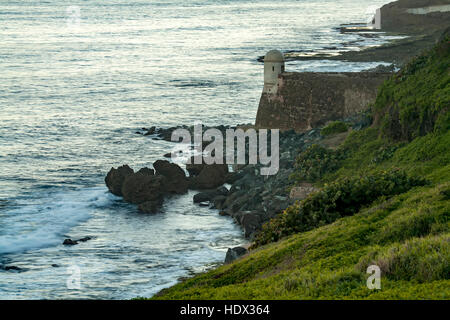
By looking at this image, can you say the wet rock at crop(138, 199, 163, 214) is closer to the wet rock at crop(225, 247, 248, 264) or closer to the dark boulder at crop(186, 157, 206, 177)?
the dark boulder at crop(186, 157, 206, 177)

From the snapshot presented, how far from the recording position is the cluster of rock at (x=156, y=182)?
28688mm

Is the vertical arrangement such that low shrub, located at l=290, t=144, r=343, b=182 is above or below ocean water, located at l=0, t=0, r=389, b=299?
above

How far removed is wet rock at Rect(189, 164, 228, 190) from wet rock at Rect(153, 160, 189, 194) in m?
0.41

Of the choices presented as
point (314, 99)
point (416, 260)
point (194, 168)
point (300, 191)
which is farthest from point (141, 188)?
point (416, 260)

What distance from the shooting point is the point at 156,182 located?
29.1 metres

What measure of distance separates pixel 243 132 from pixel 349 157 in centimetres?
1257

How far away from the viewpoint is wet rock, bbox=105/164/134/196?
30.1m

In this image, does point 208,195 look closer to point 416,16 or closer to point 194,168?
point 194,168

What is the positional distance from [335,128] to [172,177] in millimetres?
6971

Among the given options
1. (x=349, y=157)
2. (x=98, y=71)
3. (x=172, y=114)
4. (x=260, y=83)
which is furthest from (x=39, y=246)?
(x=98, y=71)

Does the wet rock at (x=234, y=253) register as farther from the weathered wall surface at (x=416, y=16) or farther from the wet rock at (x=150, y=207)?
the weathered wall surface at (x=416, y=16)

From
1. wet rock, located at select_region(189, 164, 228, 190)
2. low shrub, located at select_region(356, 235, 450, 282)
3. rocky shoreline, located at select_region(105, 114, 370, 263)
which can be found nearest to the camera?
low shrub, located at select_region(356, 235, 450, 282)

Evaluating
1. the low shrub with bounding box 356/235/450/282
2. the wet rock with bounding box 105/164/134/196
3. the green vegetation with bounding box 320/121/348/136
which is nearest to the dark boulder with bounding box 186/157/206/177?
the wet rock with bounding box 105/164/134/196
